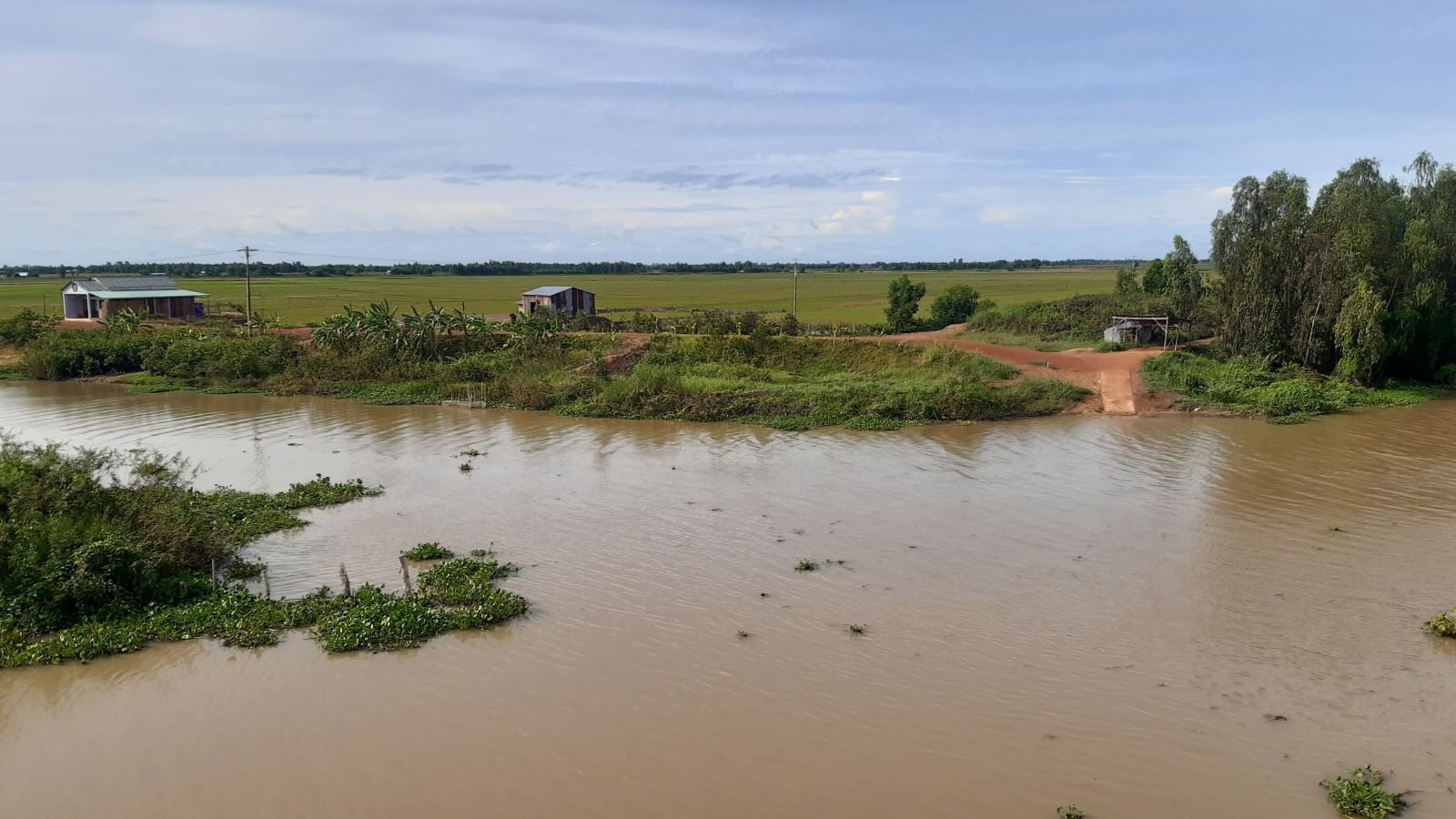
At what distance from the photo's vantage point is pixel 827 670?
34.9ft

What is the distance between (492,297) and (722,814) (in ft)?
218

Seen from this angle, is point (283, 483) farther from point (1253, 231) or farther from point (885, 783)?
point (1253, 231)

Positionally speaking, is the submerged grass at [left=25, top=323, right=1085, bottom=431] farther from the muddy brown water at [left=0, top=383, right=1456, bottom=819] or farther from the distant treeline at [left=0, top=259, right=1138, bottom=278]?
the distant treeline at [left=0, top=259, right=1138, bottom=278]

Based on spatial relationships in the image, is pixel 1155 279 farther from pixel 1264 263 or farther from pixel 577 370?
pixel 577 370

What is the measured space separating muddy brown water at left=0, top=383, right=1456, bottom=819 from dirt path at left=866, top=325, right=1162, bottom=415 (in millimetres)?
8249

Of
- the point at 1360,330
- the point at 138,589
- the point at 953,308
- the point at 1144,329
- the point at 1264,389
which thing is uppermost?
the point at 953,308

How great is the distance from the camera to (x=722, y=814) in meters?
8.09

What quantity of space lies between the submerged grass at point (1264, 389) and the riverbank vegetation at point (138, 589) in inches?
882

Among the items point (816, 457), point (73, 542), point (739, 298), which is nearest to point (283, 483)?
point (73, 542)

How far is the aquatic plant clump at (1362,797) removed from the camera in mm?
7930

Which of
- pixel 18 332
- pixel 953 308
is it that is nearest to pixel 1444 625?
pixel 953 308

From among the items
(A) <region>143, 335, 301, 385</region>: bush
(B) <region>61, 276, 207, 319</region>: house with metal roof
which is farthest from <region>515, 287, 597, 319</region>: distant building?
(B) <region>61, 276, 207, 319</region>: house with metal roof

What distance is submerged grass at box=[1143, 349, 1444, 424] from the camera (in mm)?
26656

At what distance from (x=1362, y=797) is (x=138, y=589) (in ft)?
44.6
